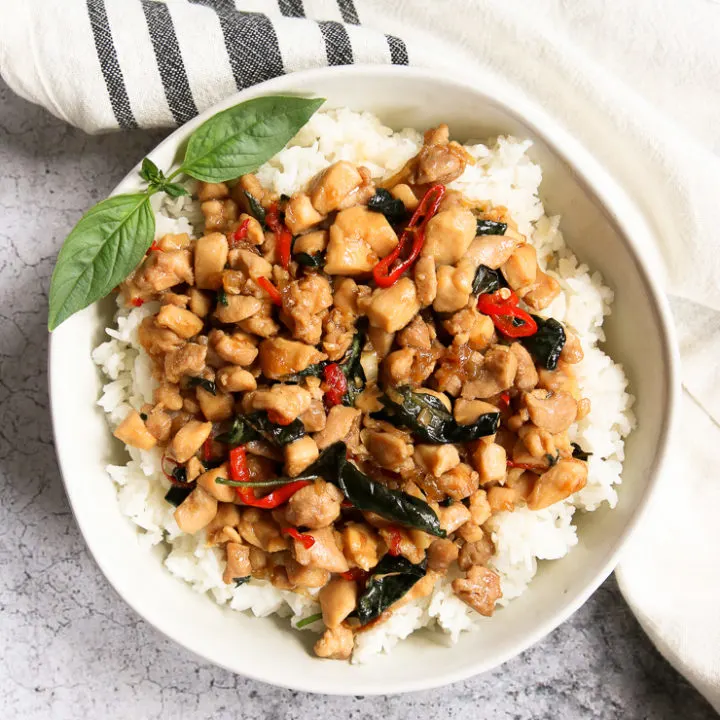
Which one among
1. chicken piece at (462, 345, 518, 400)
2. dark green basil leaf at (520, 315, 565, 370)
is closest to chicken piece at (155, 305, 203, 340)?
chicken piece at (462, 345, 518, 400)

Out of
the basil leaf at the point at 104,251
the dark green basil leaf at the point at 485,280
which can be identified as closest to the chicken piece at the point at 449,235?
the dark green basil leaf at the point at 485,280

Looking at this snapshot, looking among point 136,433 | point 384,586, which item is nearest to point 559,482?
point 384,586

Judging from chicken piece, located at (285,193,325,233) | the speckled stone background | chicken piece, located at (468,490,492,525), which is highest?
chicken piece, located at (285,193,325,233)

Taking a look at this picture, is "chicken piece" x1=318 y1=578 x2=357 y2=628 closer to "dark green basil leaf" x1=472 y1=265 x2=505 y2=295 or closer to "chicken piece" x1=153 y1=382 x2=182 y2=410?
"chicken piece" x1=153 y1=382 x2=182 y2=410

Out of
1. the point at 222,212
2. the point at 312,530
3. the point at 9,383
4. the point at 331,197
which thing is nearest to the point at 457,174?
the point at 331,197

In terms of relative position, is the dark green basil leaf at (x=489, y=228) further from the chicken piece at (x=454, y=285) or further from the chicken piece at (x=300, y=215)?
Result: the chicken piece at (x=300, y=215)

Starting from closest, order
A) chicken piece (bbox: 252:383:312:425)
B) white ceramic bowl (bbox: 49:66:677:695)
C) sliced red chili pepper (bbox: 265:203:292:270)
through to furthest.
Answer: chicken piece (bbox: 252:383:312:425), sliced red chili pepper (bbox: 265:203:292:270), white ceramic bowl (bbox: 49:66:677:695)

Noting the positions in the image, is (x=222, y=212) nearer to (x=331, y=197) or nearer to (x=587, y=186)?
(x=331, y=197)
